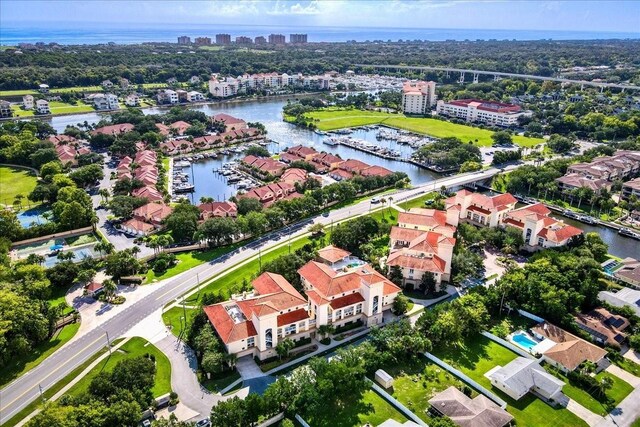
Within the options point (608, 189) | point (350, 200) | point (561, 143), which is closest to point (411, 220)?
point (350, 200)

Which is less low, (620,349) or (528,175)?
(528,175)

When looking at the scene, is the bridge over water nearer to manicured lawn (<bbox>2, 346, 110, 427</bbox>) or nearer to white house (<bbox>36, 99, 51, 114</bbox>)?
white house (<bbox>36, 99, 51, 114</bbox>)

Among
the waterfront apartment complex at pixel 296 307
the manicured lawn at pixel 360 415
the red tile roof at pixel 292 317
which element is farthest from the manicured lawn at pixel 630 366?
the red tile roof at pixel 292 317

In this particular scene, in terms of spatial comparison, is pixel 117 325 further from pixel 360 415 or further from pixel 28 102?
pixel 28 102

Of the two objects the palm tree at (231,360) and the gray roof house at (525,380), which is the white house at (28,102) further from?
the gray roof house at (525,380)

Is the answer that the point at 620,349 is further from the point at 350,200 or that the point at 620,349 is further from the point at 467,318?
the point at 350,200

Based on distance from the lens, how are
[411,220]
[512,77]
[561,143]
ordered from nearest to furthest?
[411,220], [561,143], [512,77]

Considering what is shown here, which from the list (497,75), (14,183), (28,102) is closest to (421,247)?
(14,183)
